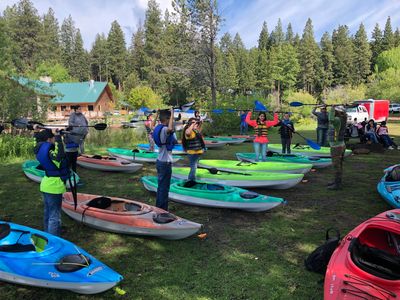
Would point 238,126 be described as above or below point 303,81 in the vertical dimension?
below

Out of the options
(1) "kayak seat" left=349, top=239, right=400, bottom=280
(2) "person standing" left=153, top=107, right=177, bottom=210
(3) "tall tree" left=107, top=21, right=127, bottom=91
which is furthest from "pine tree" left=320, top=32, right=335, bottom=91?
(1) "kayak seat" left=349, top=239, right=400, bottom=280

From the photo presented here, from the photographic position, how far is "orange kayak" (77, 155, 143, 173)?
30.9 ft

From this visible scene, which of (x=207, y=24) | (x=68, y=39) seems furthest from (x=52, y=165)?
(x=68, y=39)

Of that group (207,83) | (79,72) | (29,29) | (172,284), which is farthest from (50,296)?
(79,72)

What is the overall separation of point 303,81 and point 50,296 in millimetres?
61760

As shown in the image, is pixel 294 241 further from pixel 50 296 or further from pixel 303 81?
pixel 303 81

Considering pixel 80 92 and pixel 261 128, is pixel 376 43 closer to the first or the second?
pixel 80 92

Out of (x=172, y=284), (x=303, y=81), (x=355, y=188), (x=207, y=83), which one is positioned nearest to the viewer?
(x=172, y=284)

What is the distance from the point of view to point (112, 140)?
54.8 ft

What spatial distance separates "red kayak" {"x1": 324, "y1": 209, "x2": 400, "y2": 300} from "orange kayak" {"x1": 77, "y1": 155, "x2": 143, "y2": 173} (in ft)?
22.4

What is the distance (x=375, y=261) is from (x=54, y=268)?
336 centimetres

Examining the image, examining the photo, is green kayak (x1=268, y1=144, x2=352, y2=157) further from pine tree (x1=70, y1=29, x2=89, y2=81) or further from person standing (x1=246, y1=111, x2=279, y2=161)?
pine tree (x1=70, y1=29, x2=89, y2=81)

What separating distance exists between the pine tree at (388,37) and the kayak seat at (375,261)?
7041 centimetres

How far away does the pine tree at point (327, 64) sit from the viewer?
198ft
